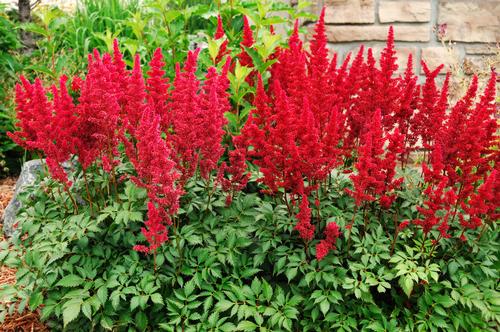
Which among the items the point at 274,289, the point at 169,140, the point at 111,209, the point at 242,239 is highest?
the point at 169,140

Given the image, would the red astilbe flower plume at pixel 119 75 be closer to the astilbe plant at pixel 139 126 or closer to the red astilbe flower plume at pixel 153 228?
the astilbe plant at pixel 139 126

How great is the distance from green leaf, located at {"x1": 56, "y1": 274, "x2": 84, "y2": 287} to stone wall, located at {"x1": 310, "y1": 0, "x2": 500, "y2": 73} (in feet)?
14.1

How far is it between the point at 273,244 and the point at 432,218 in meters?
0.87

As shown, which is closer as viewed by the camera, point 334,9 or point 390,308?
point 390,308

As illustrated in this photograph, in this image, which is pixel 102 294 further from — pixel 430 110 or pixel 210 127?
pixel 430 110

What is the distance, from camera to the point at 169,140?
298 centimetres

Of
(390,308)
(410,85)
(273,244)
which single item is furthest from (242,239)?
(410,85)

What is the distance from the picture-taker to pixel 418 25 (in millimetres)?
5871

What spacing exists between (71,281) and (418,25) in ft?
15.9

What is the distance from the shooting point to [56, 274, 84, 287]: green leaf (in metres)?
2.70

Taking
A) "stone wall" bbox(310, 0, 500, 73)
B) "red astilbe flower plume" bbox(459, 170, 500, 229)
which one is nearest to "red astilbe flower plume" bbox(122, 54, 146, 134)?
"red astilbe flower plume" bbox(459, 170, 500, 229)

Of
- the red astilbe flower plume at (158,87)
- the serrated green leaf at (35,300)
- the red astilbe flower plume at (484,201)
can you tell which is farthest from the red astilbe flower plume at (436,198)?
the serrated green leaf at (35,300)

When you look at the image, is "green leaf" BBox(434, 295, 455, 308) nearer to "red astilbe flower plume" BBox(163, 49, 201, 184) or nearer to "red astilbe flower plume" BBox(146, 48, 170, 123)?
"red astilbe flower plume" BBox(163, 49, 201, 184)

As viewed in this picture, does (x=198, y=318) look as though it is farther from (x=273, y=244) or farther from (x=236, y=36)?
(x=236, y=36)
